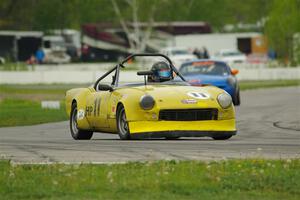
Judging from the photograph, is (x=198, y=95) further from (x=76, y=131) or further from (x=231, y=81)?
(x=231, y=81)

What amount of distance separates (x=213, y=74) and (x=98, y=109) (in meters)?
14.5

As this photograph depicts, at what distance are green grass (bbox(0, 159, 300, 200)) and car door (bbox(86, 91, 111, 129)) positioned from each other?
4.98 meters

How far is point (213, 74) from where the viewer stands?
3088cm

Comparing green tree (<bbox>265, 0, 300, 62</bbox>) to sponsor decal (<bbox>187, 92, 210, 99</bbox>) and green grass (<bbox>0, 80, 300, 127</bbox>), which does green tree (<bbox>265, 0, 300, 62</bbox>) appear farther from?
sponsor decal (<bbox>187, 92, 210, 99</bbox>)

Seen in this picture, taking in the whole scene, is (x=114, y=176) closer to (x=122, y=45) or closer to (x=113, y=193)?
(x=113, y=193)

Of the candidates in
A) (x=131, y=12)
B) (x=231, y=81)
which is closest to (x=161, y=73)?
(x=231, y=81)

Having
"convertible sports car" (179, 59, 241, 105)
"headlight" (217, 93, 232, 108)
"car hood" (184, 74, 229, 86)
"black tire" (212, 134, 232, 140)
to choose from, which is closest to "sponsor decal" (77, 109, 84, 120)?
"black tire" (212, 134, 232, 140)

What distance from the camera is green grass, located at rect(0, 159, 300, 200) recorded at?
9.29 metres

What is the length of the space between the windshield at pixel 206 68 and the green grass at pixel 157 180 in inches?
771

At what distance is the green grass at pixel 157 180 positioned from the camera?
929cm

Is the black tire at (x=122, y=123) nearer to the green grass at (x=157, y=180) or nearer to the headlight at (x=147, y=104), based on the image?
the headlight at (x=147, y=104)

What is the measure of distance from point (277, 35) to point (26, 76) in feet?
55.2

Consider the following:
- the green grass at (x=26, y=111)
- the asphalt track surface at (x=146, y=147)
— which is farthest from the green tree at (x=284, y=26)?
the asphalt track surface at (x=146, y=147)

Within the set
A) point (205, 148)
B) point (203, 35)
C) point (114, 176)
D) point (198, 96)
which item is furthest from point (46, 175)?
point (203, 35)
